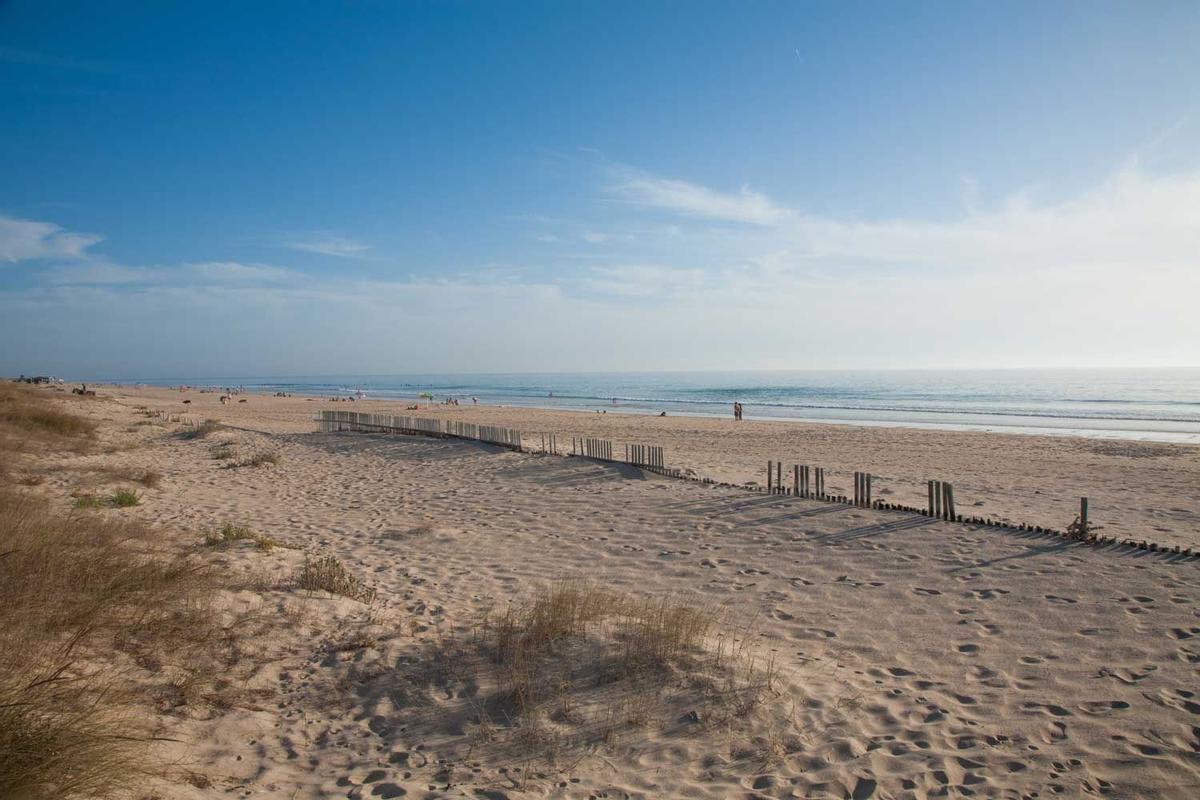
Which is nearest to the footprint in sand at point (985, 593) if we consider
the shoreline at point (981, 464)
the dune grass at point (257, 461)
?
the shoreline at point (981, 464)

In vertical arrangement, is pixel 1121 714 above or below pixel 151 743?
below

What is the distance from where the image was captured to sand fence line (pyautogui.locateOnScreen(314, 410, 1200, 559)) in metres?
8.59

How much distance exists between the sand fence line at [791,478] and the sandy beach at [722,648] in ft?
1.21

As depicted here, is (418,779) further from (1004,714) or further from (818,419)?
(818,419)

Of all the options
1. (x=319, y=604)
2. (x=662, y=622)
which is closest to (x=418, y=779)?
(x=662, y=622)

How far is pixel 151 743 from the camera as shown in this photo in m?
3.59

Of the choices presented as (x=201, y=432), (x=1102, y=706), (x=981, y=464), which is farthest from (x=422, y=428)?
(x=1102, y=706)

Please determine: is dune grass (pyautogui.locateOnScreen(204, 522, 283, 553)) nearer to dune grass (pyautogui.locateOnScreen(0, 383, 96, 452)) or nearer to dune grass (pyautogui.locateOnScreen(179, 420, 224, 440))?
dune grass (pyautogui.locateOnScreen(0, 383, 96, 452))

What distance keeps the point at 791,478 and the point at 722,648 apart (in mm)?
11356

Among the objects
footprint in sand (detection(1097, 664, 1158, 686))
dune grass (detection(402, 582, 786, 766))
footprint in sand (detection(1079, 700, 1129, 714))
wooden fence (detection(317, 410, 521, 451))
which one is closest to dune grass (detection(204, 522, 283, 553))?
dune grass (detection(402, 582, 786, 766))

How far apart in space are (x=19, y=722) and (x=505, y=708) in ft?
8.45

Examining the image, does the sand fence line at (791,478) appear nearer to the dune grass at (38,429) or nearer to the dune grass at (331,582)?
the dune grass at (331,582)

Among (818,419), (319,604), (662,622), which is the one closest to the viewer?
(662,622)

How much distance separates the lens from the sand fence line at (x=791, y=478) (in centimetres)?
859
